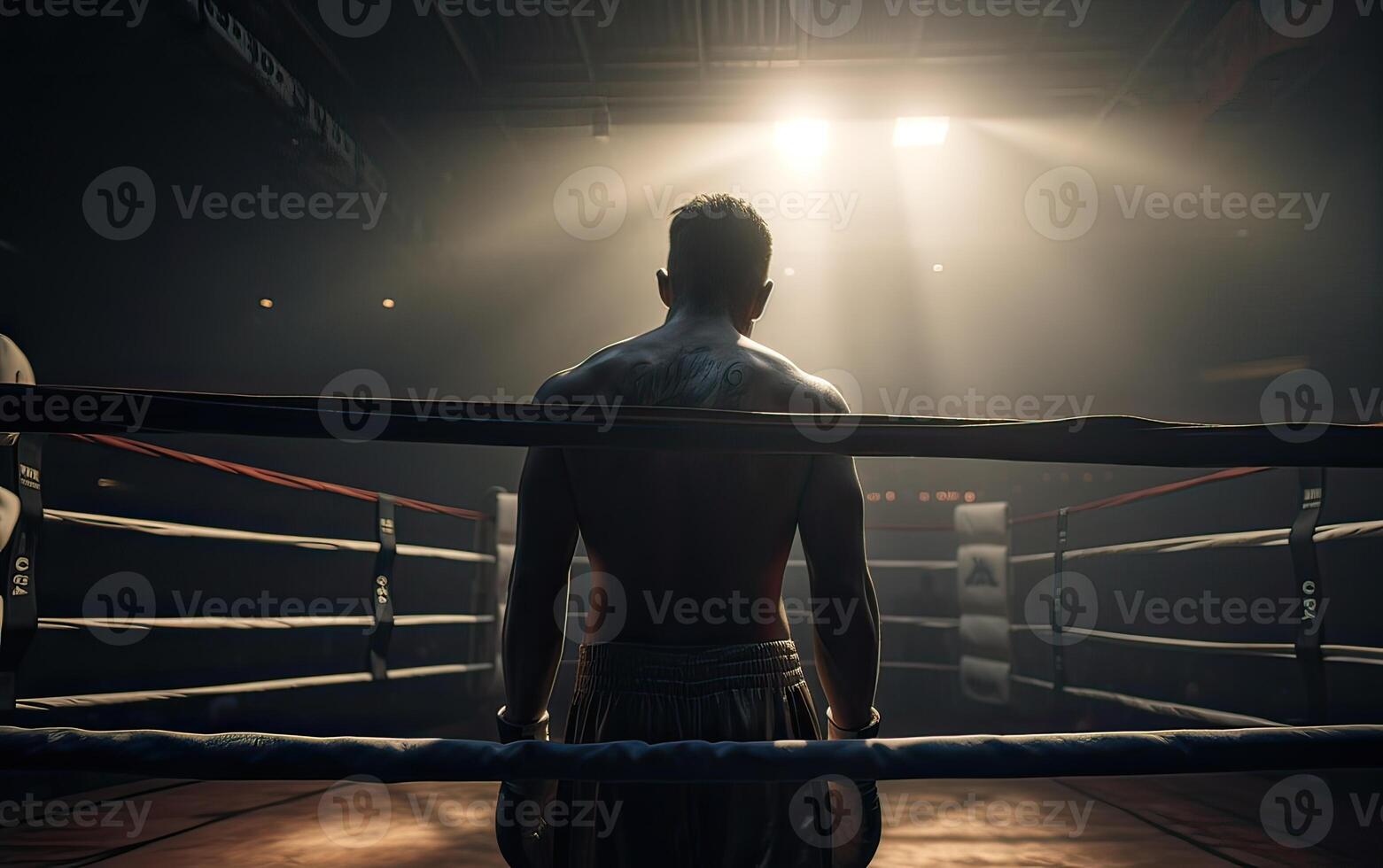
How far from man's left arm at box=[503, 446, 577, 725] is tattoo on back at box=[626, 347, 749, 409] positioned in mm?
168

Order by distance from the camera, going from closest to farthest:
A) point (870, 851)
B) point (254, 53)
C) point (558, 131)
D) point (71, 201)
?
point (870, 851), point (254, 53), point (71, 201), point (558, 131)

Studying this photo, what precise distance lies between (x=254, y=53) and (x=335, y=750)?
4.34 metres

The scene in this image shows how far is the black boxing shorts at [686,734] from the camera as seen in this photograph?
102 centimetres

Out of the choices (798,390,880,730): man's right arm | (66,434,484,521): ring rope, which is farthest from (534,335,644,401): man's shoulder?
(66,434,484,521): ring rope

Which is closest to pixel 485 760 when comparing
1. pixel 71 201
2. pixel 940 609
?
pixel 71 201

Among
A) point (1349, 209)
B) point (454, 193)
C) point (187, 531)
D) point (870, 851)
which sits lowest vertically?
point (870, 851)

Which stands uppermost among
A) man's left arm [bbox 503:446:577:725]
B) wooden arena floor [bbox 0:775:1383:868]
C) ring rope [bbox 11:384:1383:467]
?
ring rope [bbox 11:384:1383:467]

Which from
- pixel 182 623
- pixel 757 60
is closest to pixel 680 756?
pixel 182 623

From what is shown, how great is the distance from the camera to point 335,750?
616 millimetres

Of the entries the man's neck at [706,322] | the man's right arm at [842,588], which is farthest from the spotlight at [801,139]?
the man's right arm at [842,588]

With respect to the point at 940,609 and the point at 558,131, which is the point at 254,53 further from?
the point at 940,609

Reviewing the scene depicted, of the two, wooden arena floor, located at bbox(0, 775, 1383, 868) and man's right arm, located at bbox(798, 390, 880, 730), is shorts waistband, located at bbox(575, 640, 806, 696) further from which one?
wooden arena floor, located at bbox(0, 775, 1383, 868)

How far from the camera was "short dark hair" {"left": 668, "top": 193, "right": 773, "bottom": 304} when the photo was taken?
1256 mm

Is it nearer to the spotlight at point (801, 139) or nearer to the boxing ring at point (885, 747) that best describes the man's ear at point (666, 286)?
the boxing ring at point (885, 747)
